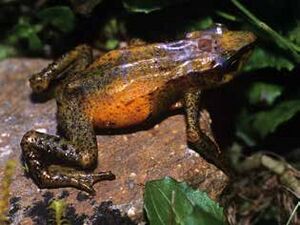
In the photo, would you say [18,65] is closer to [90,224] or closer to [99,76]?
[99,76]

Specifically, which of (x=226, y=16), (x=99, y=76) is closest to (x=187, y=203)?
(x=99, y=76)

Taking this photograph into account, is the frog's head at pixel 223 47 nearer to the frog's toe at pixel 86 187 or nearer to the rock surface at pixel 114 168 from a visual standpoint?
the rock surface at pixel 114 168

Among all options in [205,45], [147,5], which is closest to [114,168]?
[205,45]

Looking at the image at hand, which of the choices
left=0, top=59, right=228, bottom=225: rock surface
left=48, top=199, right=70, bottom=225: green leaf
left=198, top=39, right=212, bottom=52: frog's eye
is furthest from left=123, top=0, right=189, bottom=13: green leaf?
left=48, top=199, right=70, bottom=225: green leaf

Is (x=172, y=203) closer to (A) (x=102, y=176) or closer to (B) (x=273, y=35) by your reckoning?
(A) (x=102, y=176)

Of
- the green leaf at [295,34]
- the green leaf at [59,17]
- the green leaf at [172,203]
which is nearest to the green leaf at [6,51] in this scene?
the green leaf at [59,17]

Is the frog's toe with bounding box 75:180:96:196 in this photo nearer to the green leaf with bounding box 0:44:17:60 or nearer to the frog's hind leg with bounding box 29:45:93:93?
the frog's hind leg with bounding box 29:45:93:93
